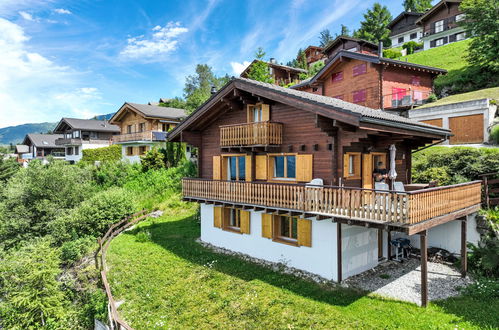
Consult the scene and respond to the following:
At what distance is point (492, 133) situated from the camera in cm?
1825

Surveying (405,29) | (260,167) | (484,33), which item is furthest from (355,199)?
(405,29)

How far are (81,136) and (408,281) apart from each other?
4980cm

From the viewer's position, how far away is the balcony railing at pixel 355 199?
8.59 metres

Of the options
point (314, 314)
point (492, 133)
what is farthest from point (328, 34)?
point (314, 314)

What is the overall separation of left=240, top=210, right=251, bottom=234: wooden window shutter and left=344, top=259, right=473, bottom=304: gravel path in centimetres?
510

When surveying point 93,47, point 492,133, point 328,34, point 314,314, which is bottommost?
point 314,314

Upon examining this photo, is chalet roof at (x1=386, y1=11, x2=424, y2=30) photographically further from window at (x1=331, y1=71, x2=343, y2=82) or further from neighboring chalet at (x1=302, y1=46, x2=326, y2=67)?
window at (x1=331, y1=71, x2=343, y2=82)

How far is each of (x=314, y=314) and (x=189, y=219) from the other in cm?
1392

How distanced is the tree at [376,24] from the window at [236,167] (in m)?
56.0

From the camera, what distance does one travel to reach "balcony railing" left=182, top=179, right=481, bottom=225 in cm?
859

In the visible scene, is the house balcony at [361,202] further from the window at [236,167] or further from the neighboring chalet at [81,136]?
the neighboring chalet at [81,136]

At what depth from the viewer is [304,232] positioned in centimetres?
1196

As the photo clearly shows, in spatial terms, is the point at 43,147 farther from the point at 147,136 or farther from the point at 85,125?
the point at 147,136

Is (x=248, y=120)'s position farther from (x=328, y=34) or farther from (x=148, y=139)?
(x=328, y=34)
